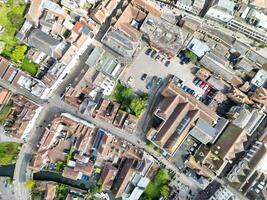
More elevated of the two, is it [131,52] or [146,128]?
[131,52]

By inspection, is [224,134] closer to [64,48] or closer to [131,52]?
[131,52]

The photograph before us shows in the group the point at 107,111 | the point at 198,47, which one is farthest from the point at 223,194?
the point at 198,47

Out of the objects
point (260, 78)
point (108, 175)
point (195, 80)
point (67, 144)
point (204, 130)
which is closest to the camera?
point (204, 130)

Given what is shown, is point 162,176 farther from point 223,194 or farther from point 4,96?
point 4,96

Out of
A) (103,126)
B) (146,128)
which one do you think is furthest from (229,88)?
(103,126)

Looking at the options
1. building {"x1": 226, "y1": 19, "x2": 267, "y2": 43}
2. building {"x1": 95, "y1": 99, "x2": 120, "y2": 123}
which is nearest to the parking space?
building {"x1": 95, "y1": 99, "x2": 120, "y2": 123}
